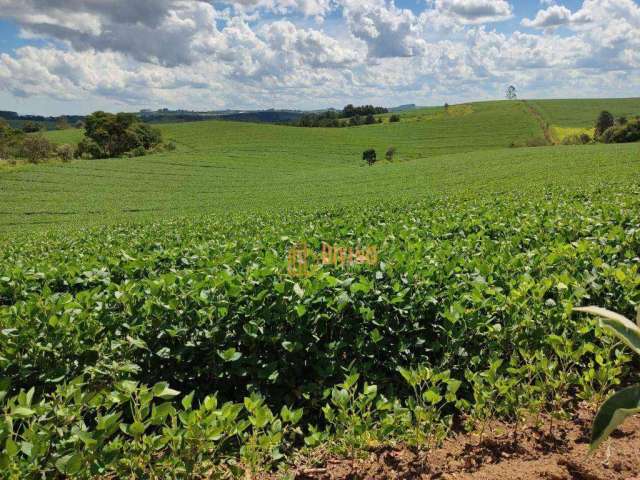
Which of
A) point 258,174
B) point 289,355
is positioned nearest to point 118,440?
point 289,355

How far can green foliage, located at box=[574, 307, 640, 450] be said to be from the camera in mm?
1218

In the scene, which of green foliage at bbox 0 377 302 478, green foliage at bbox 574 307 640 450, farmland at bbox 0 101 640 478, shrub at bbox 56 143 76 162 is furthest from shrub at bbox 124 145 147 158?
green foliage at bbox 574 307 640 450

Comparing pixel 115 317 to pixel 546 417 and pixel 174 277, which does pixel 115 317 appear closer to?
pixel 174 277

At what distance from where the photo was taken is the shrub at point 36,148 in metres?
70.1

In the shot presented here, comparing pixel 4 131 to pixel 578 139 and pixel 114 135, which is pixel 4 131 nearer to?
pixel 114 135

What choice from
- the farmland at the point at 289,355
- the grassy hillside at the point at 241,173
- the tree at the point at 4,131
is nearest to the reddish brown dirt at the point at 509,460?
the farmland at the point at 289,355

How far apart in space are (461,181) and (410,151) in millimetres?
57041

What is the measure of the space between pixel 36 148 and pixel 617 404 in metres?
86.9

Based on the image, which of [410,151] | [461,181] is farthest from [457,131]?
[461,181]

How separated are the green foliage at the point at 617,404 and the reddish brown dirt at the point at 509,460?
4.20 ft

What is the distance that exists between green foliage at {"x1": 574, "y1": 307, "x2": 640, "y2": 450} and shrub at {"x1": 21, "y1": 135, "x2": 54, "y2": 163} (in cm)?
8124

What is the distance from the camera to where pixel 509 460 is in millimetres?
2648

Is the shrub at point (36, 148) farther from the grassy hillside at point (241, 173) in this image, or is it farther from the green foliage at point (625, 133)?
the green foliage at point (625, 133)

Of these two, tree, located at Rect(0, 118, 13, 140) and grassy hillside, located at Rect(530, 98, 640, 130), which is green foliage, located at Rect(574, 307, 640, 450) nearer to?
tree, located at Rect(0, 118, 13, 140)
